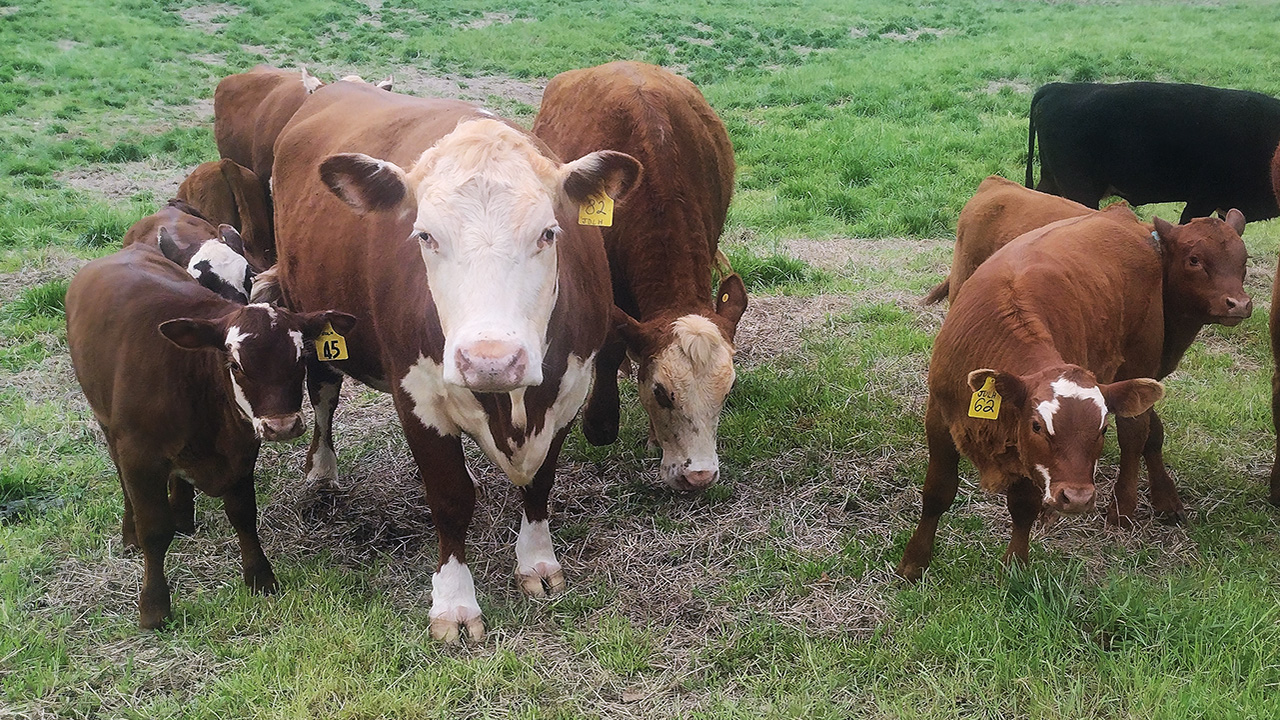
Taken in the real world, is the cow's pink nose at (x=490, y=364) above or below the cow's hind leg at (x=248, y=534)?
above

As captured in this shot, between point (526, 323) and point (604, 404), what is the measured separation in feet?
6.55

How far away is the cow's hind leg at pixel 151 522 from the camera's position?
3.49 meters

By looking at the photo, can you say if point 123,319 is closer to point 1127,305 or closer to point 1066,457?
point 1066,457

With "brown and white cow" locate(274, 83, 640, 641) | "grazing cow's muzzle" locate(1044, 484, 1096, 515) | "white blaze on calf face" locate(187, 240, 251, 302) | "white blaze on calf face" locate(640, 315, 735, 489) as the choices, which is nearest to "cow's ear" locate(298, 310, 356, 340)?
"brown and white cow" locate(274, 83, 640, 641)

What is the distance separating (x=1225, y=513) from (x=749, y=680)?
2519mm

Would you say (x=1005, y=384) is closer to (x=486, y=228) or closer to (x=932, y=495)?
(x=932, y=495)

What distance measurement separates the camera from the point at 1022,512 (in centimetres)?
357

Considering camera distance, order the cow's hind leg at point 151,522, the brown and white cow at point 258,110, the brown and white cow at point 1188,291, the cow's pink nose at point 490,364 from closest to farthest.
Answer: the cow's pink nose at point 490,364, the cow's hind leg at point 151,522, the brown and white cow at point 1188,291, the brown and white cow at point 258,110

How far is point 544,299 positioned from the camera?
121 inches

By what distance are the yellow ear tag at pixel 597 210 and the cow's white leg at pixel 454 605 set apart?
4.67ft

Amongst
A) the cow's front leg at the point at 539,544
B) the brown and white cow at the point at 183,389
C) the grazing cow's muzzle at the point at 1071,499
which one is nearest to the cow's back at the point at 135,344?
the brown and white cow at the point at 183,389

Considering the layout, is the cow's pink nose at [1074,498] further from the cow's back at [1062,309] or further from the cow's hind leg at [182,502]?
the cow's hind leg at [182,502]

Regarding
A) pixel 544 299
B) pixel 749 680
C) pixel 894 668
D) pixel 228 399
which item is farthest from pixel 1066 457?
pixel 228 399

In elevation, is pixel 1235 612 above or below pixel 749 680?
above
